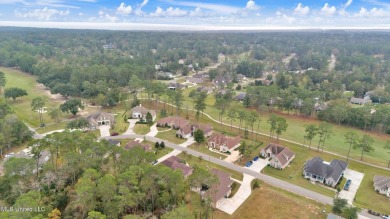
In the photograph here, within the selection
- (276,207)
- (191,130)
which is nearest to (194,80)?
(191,130)

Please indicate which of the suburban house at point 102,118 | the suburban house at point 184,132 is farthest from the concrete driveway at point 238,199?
the suburban house at point 102,118

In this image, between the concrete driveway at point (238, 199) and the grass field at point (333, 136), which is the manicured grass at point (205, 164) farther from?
the grass field at point (333, 136)

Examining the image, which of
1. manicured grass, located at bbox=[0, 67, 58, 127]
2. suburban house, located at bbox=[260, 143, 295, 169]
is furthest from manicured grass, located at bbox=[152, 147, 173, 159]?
manicured grass, located at bbox=[0, 67, 58, 127]

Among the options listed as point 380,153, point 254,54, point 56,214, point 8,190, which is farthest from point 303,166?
point 254,54

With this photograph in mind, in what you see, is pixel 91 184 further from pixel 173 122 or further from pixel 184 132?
pixel 173 122

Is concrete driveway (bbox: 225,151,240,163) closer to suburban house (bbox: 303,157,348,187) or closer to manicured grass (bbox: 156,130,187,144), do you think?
manicured grass (bbox: 156,130,187,144)
